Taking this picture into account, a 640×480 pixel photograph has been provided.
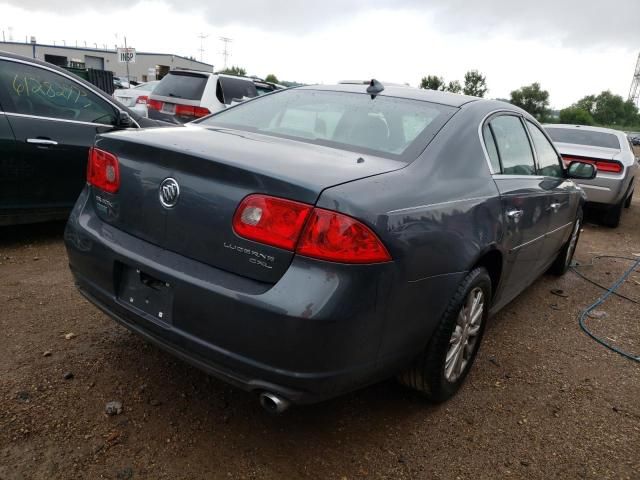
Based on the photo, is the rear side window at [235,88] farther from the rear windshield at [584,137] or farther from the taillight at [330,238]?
the taillight at [330,238]

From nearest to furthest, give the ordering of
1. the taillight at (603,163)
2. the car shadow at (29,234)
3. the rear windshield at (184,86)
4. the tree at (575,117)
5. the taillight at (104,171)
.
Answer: the taillight at (104,171) < the car shadow at (29,234) < the taillight at (603,163) < the rear windshield at (184,86) < the tree at (575,117)

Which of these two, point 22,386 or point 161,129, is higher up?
point 161,129

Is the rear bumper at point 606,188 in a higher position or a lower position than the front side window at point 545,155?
lower

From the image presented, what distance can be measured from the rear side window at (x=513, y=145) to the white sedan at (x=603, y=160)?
14.5ft

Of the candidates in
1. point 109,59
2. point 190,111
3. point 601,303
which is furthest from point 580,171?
point 109,59

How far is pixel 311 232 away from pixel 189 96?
7.28m

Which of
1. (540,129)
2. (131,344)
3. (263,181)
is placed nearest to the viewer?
(263,181)

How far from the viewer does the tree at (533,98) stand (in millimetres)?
73037

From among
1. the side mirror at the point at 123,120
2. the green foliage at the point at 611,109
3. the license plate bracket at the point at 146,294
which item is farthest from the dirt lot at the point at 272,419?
the green foliage at the point at 611,109

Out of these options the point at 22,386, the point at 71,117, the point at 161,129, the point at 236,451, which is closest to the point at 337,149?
the point at 161,129

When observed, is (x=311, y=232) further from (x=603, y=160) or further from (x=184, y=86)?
(x=184, y=86)

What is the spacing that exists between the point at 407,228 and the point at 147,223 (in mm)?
1048

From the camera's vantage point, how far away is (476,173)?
252 cm

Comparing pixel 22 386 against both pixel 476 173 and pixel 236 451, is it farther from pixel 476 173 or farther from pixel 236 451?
pixel 476 173
